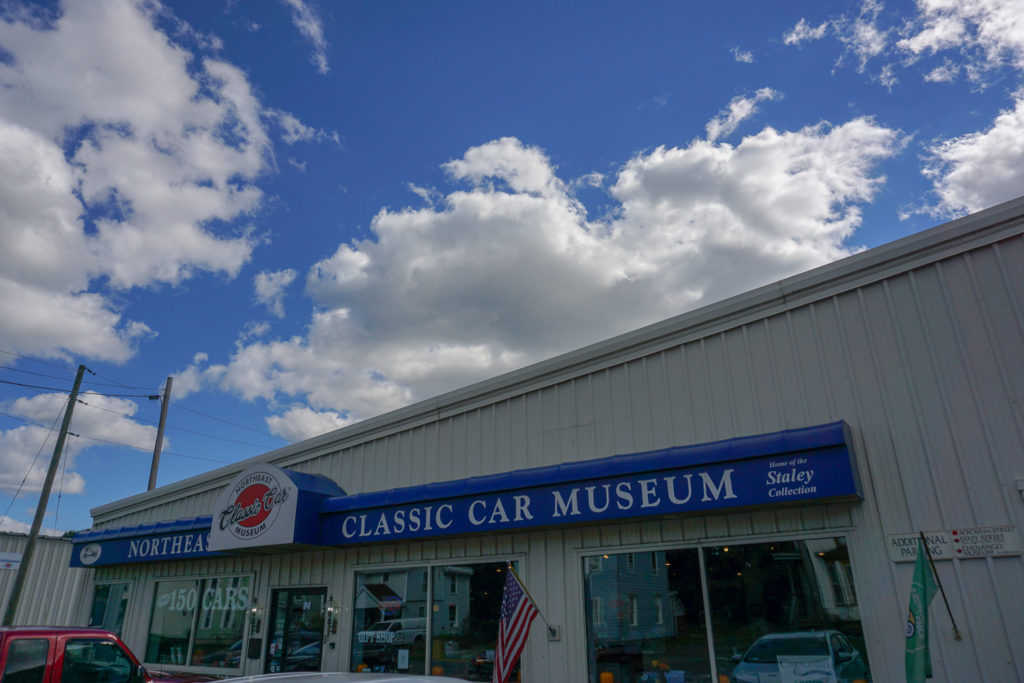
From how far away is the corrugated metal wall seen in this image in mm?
20750

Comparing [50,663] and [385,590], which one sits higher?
[385,590]

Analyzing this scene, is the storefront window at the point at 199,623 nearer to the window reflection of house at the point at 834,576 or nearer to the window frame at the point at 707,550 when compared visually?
the window frame at the point at 707,550

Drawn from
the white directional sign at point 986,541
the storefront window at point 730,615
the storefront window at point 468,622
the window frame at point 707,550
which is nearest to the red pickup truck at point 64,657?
the storefront window at point 468,622

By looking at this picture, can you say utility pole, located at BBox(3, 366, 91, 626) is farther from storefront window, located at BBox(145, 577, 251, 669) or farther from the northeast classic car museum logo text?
the northeast classic car museum logo text

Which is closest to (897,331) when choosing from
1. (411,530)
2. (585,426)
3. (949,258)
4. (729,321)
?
(949,258)

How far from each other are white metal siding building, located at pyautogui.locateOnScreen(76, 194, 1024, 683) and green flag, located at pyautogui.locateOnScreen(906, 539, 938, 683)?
851 mm

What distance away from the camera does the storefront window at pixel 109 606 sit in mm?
15352

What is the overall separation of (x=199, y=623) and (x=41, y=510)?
21.2ft

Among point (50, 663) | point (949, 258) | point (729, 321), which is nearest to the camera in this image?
point (50, 663)

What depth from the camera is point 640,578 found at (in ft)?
27.9

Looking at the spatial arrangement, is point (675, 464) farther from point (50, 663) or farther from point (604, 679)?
point (50, 663)

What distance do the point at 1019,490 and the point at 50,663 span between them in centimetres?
952

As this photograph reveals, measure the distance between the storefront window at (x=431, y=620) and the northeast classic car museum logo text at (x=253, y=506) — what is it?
6.36ft

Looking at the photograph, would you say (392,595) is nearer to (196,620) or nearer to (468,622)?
(468,622)
